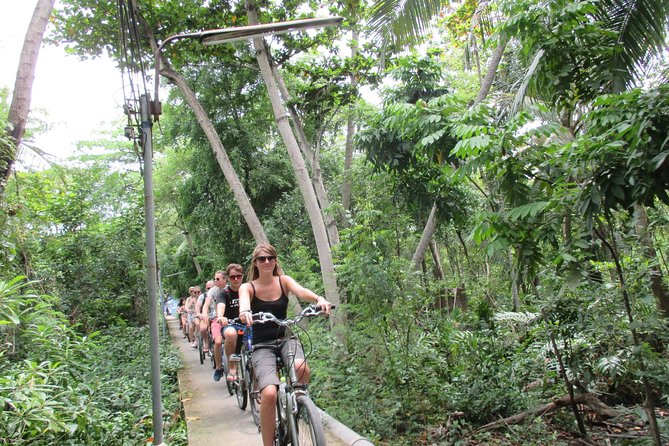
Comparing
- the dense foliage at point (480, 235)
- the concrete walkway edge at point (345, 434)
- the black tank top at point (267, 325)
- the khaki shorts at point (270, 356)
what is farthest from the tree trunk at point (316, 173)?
the khaki shorts at point (270, 356)

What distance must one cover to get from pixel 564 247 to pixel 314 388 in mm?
3969

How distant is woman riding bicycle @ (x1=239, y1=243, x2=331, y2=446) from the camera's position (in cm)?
375

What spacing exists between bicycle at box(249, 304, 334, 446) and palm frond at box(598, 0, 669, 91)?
394 cm

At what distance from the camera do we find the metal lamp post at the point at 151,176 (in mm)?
4664

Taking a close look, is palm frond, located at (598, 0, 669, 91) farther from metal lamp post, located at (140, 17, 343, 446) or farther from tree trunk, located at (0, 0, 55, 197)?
tree trunk, located at (0, 0, 55, 197)

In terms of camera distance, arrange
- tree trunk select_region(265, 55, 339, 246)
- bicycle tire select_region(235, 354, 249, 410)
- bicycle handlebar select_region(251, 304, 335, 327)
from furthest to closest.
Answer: tree trunk select_region(265, 55, 339, 246)
bicycle tire select_region(235, 354, 249, 410)
bicycle handlebar select_region(251, 304, 335, 327)

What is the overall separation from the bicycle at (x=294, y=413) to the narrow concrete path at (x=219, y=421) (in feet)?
2.65

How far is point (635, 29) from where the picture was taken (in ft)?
15.6

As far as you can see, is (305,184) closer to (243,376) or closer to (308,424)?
(243,376)

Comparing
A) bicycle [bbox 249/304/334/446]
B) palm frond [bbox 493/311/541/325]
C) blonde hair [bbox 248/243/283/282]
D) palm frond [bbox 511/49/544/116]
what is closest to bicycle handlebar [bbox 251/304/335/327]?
bicycle [bbox 249/304/334/446]

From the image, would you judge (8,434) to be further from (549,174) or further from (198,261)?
(198,261)

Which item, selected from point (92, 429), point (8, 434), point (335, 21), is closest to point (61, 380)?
point (92, 429)

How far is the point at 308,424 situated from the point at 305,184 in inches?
226

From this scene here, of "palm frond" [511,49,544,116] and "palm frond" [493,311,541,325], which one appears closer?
"palm frond" [511,49,544,116]
